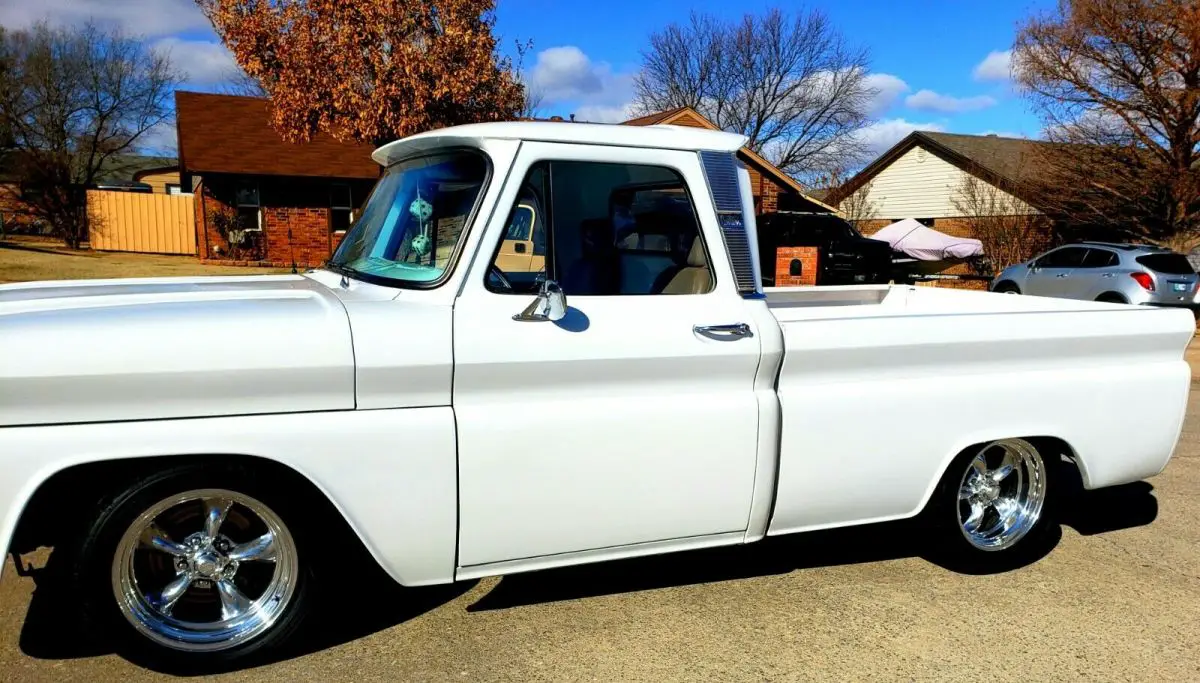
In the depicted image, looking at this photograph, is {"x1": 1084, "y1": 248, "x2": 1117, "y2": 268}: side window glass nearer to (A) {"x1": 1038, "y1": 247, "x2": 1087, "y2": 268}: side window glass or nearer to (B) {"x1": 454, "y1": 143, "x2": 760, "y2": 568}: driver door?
(A) {"x1": 1038, "y1": 247, "x2": 1087, "y2": 268}: side window glass

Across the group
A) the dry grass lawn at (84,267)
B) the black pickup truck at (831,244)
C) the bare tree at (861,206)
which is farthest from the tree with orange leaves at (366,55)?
the bare tree at (861,206)

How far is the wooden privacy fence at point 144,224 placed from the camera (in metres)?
26.3

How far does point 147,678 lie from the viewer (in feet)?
9.79

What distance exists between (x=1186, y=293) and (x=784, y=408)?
15.5m

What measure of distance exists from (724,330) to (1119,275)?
1539cm

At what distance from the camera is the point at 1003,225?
89.9 feet

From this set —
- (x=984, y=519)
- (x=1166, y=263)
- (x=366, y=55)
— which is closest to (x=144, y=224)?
(x=366, y=55)

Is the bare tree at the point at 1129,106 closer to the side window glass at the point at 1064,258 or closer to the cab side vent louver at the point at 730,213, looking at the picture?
the side window glass at the point at 1064,258

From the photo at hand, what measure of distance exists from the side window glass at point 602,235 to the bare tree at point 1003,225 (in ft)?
85.3

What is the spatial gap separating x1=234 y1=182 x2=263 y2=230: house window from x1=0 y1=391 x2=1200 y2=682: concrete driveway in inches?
821

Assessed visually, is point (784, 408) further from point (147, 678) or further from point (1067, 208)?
point (1067, 208)

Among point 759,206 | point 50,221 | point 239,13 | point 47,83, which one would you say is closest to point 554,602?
point 239,13

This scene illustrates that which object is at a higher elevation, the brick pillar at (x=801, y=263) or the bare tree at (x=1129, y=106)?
the bare tree at (x=1129, y=106)

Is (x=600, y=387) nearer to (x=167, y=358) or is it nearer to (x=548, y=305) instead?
(x=548, y=305)
